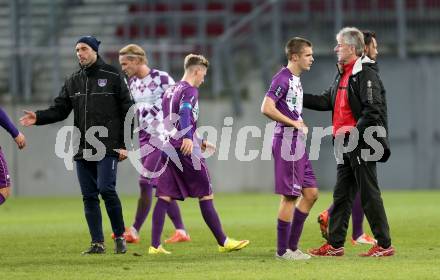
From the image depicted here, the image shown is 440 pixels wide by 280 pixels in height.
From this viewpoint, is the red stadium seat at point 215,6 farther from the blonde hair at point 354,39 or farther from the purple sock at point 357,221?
the blonde hair at point 354,39

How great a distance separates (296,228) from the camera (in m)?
11.0

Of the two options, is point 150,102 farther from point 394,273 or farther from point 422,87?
point 422,87

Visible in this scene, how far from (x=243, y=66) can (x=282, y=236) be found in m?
15.5

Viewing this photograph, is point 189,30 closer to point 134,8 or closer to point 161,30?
point 161,30

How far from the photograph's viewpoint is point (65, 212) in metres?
19.1

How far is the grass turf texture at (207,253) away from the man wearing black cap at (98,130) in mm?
392

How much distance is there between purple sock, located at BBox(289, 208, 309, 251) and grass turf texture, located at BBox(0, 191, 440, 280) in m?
0.26

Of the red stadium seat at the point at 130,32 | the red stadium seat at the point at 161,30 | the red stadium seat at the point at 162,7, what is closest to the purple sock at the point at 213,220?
the red stadium seat at the point at 161,30

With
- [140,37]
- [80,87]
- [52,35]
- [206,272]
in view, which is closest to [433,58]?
[140,37]

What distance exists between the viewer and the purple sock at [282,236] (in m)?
10.6

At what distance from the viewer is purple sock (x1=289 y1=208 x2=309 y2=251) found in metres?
10.9

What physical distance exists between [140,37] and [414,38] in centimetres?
606

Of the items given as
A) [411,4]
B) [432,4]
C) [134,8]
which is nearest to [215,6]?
[134,8]

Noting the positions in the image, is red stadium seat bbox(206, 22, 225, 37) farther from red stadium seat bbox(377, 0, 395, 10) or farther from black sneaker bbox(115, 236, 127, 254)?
black sneaker bbox(115, 236, 127, 254)
